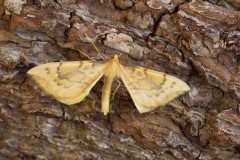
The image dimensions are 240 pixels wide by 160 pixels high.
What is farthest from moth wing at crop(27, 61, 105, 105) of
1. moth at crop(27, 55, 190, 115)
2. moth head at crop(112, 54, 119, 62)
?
moth head at crop(112, 54, 119, 62)

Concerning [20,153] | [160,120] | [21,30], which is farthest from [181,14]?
[20,153]

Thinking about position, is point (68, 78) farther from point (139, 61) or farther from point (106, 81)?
point (139, 61)

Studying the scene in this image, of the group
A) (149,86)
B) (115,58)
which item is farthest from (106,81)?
(149,86)

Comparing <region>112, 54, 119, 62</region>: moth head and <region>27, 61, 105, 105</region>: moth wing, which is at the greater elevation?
<region>112, 54, 119, 62</region>: moth head

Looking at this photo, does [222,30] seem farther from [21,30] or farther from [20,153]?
[20,153]

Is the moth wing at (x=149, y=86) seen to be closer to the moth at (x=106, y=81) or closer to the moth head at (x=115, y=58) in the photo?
the moth at (x=106, y=81)

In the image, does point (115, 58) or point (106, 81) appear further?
point (106, 81)

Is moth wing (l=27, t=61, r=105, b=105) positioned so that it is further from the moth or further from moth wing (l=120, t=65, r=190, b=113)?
moth wing (l=120, t=65, r=190, b=113)
